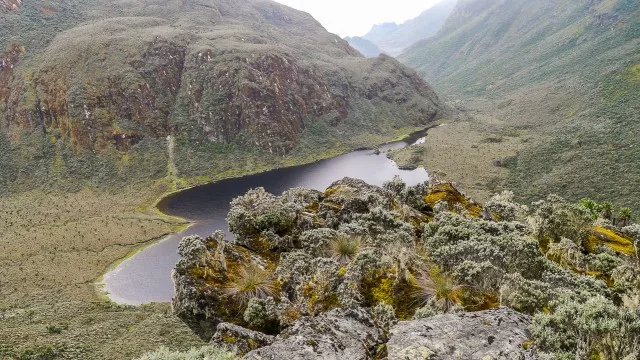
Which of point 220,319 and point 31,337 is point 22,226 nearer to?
point 31,337

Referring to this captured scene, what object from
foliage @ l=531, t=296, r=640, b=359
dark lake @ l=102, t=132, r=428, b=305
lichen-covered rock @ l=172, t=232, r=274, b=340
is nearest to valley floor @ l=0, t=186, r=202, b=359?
dark lake @ l=102, t=132, r=428, b=305

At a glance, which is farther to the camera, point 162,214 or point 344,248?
point 162,214

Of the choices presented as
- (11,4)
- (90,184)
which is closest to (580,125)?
(90,184)

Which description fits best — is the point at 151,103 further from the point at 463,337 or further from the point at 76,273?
the point at 463,337

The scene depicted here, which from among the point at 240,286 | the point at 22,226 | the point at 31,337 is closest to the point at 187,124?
the point at 22,226

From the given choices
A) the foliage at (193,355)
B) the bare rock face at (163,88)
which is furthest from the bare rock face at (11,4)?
the foliage at (193,355)

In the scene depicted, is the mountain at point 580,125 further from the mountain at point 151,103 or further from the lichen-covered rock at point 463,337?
the lichen-covered rock at point 463,337

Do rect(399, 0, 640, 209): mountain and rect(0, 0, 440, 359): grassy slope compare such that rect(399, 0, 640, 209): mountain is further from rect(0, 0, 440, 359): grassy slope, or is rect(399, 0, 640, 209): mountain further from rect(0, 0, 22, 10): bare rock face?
rect(0, 0, 22, 10): bare rock face
